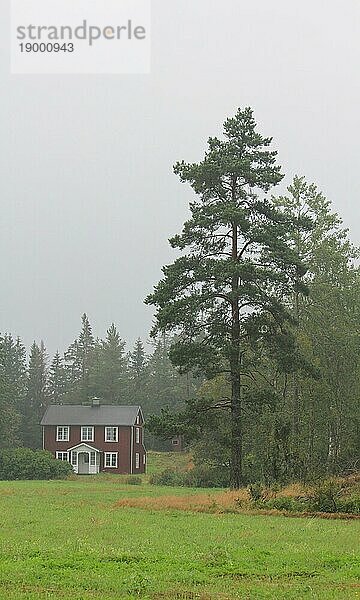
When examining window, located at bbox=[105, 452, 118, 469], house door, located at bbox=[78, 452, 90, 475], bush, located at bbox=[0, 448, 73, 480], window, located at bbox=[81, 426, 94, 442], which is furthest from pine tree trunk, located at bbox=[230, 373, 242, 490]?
window, located at bbox=[81, 426, 94, 442]

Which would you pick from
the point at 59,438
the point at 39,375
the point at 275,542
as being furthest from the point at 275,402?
the point at 39,375

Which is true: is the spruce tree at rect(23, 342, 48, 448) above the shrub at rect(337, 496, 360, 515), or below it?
above

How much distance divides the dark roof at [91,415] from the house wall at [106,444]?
0.57m

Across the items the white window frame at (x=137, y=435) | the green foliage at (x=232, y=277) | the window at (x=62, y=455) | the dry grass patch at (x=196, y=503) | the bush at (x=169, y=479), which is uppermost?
the green foliage at (x=232, y=277)

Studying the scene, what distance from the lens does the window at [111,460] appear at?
7431cm

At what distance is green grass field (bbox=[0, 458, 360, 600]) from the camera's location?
37.9ft

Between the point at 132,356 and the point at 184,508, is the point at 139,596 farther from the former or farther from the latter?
the point at 132,356

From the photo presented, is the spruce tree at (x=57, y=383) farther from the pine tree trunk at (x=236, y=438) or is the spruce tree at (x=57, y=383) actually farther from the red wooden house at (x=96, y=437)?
the pine tree trunk at (x=236, y=438)

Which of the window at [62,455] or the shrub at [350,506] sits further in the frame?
the window at [62,455]

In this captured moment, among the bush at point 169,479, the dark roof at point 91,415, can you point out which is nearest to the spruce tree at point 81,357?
the dark roof at point 91,415

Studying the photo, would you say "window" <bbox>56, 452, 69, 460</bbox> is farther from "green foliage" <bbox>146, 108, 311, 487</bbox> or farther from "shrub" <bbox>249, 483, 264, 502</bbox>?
"shrub" <bbox>249, 483, 264, 502</bbox>

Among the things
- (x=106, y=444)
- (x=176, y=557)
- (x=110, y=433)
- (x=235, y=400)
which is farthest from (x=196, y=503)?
(x=106, y=444)

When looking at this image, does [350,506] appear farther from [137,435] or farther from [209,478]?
[137,435]

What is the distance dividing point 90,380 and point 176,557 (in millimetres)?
Result: 89738
